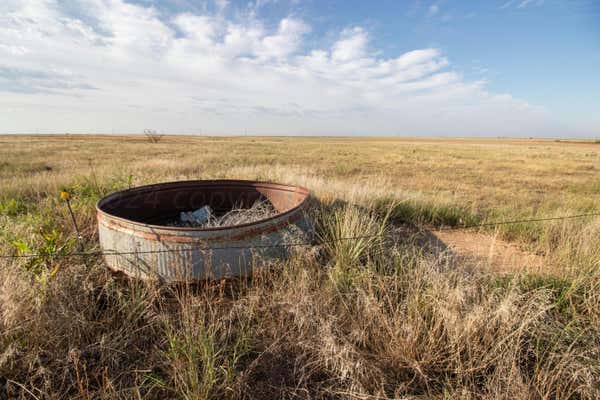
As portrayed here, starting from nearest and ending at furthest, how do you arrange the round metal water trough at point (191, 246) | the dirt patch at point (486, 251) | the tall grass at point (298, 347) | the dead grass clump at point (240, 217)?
the tall grass at point (298, 347), the round metal water trough at point (191, 246), the dirt patch at point (486, 251), the dead grass clump at point (240, 217)

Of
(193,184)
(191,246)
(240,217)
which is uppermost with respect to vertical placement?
(193,184)

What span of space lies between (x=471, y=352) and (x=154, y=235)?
2.99 metres

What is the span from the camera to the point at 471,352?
210cm

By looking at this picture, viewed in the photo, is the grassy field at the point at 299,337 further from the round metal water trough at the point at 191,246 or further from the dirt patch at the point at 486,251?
the dirt patch at the point at 486,251

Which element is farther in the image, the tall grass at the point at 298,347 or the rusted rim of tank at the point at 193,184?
the rusted rim of tank at the point at 193,184

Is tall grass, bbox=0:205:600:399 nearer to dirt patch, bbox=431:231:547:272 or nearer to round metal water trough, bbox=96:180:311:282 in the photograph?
round metal water trough, bbox=96:180:311:282

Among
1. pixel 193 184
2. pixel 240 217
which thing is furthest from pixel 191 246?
pixel 193 184

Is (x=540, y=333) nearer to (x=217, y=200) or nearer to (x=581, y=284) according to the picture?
(x=581, y=284)

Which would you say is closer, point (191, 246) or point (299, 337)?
point (299, 337)

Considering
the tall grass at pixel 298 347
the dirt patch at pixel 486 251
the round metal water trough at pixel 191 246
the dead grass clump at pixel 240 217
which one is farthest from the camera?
the dead grass clump at pixel 240 217

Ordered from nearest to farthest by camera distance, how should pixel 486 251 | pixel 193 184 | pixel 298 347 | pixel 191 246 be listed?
1. pixel 298 347
2. pixel 191 246
3. pixel 486 251
4. pixel 193 184

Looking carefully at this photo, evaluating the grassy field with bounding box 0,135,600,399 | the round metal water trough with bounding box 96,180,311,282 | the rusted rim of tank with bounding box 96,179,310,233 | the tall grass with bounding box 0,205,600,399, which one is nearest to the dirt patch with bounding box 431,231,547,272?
the grassy field with bounding box 0,135,600,399

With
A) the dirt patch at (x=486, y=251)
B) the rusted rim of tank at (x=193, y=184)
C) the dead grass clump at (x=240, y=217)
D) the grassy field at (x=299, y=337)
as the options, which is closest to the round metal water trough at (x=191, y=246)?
the rusted rim of tank at (x=193, y=184)

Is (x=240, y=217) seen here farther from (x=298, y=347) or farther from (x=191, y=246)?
(x=298, y=347)
